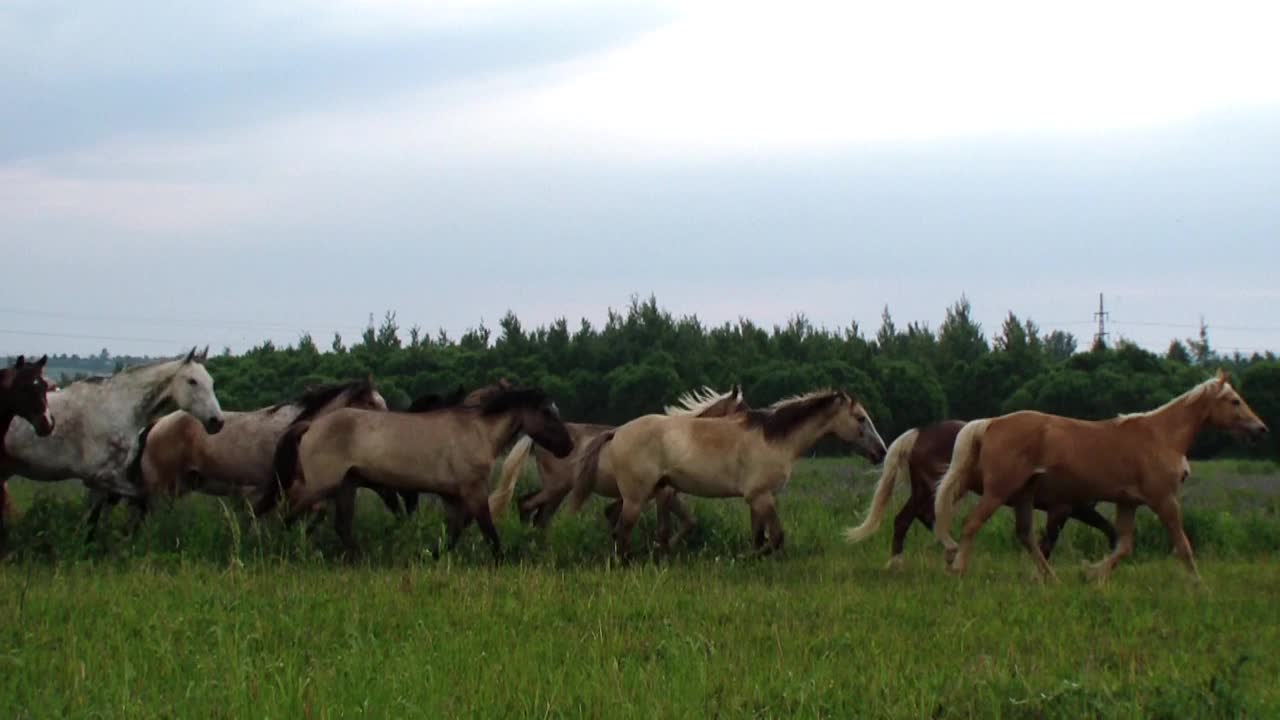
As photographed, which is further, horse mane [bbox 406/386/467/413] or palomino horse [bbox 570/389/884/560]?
horse mane [bbox 406/386/467/413]

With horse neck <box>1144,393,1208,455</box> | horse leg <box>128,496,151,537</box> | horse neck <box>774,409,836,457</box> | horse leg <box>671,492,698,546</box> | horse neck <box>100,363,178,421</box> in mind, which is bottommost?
horse leg <box>671,492,698,546</box>

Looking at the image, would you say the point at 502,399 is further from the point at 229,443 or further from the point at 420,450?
the point at 229,443

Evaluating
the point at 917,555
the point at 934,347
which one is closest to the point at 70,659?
the point at 917,555

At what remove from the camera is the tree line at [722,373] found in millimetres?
38625

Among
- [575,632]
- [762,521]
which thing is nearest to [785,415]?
[762,521]

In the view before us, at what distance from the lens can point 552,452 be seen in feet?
42.5

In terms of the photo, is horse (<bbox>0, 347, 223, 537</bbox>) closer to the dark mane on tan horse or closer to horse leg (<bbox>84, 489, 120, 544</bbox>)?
horse leg (<bbox>84, 489, 120, 544</bbox>)

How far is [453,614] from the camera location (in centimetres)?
838

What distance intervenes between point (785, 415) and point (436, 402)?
11.6ft

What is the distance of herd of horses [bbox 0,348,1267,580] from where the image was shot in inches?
463

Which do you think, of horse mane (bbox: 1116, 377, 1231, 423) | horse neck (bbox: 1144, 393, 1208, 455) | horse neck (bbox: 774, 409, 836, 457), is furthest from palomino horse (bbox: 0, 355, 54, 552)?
horse neck (bbox: 1144, 393, 1208, 455)

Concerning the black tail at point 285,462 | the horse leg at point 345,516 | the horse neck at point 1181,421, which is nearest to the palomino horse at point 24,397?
the black tail at point 285,462

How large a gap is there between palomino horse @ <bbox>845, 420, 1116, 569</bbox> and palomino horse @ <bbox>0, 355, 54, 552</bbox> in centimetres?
750

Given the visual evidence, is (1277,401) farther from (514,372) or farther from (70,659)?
(70,659)
